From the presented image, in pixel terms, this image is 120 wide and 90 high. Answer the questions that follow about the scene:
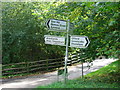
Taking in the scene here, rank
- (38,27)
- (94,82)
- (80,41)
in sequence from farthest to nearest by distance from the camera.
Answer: (38,27) → (94,82) → (80,41)

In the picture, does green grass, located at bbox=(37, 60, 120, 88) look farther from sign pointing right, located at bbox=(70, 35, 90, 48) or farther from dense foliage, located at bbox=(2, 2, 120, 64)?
sign pointing right, located at bbox=(70, 35, 90, 48)

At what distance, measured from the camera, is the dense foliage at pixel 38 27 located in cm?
454

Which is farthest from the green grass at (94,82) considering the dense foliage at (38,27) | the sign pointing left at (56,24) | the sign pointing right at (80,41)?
the sign pointing left at (56,24)

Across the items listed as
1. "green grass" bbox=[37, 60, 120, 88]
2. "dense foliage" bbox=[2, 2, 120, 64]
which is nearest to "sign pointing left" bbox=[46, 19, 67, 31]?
"dense foliage" bbox=[2, 2, 120, 64]

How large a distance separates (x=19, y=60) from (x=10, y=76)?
113cm

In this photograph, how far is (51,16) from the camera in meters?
4.90

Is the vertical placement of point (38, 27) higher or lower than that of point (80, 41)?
higher

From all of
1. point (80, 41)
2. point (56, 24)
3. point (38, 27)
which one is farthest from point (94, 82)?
point (38, 27)

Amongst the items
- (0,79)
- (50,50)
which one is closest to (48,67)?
(50,50)

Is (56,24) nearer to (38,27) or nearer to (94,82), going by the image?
(94,82)

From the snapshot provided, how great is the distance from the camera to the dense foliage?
4.54 meters

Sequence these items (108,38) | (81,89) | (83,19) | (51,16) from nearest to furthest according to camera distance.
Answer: (81,89), (108,38), (83,19), (51,16)

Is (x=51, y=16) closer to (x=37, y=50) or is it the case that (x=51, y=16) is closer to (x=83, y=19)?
(x=83, y=19)

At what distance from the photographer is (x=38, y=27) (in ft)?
27.9
